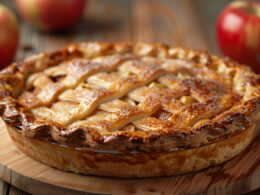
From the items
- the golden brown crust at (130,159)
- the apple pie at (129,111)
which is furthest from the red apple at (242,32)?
the golden brown crust at (130,159)

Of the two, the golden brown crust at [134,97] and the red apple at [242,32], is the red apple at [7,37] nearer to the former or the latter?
the golden brown crust at [134,97]

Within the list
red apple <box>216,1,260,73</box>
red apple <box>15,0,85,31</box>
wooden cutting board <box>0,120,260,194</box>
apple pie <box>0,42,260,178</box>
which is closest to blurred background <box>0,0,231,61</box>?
red apple <box>15,0,85,31</box>

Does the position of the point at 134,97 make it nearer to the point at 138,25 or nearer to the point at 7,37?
the point at 7,37

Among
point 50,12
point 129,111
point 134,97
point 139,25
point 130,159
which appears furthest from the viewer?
point 139,25

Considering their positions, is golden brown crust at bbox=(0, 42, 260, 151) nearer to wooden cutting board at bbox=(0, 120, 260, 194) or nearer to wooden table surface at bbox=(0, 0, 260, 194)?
wooden cutting board at bbox=(0, 120, 260, 194)

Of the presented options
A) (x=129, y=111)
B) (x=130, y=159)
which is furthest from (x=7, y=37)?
(x=130, y=159)

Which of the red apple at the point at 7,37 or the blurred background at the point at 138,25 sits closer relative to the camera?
the red apple at the point at 7,37
